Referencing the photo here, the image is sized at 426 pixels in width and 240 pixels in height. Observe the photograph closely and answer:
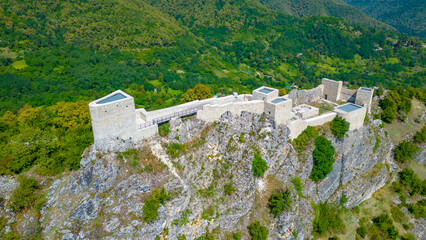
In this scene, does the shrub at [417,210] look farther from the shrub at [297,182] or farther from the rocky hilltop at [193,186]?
the shrub at [297,182]

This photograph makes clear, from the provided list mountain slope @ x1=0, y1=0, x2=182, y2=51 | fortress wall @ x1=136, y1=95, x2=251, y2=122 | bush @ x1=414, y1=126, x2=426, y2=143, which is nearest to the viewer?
fortress wall @ x1=136, y1=95, x2=251, y2=122

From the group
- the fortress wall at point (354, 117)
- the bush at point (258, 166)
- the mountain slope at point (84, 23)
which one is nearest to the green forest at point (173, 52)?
the mountain slope at point (84, 23)

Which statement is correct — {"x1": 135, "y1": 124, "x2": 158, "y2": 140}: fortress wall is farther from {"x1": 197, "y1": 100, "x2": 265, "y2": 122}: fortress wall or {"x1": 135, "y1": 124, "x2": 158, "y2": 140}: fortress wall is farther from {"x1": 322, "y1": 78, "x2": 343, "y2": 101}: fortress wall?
{"x1": 322, "y1": 78, "x2": 343, "y2": 101}: fortress wall

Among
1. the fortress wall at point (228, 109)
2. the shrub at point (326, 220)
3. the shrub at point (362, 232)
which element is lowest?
the shrub at point (362, 232)

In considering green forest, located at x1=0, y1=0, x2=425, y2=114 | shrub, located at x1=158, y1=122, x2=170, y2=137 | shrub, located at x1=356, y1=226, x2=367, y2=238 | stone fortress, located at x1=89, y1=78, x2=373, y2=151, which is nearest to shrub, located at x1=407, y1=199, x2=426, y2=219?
shrub, located at x1=356, y1=226, x2=367, y2=238

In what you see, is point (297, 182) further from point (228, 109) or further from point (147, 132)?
point (147, 132)

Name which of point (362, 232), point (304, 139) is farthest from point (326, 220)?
point (304, 139)

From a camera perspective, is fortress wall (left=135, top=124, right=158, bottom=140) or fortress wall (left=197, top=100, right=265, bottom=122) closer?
fortress wall (left=135, top=124, right=158, bottom=140)
